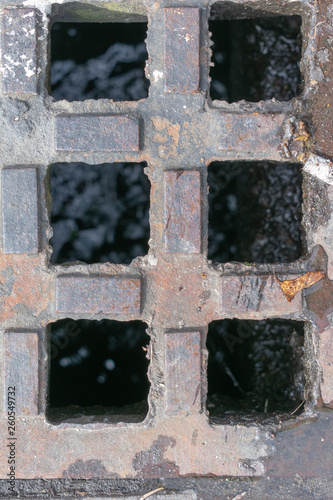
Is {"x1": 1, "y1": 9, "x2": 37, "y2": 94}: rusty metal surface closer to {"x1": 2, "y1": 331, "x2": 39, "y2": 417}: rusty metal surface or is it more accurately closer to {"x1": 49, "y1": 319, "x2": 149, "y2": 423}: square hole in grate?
{"x1": 2, "y1": 331, "x2": 39, "y2": 417}: rusty metal surface

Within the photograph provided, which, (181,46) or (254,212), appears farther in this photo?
(254,212)

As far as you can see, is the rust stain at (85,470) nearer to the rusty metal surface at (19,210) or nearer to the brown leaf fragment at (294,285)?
the rusty metal surface at (19,210)

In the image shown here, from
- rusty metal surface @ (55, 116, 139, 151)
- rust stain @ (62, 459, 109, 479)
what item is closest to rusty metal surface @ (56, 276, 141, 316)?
rusty metal surface @ (55, 116, 139, 151)

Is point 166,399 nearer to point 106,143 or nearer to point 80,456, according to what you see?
point 80,456

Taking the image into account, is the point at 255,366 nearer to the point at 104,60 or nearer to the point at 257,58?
the point at 257,58

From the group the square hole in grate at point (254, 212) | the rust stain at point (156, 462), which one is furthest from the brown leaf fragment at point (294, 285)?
the rust stain at point (156, 462)

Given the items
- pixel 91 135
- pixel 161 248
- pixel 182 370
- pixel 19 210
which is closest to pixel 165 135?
pixel 91 135
